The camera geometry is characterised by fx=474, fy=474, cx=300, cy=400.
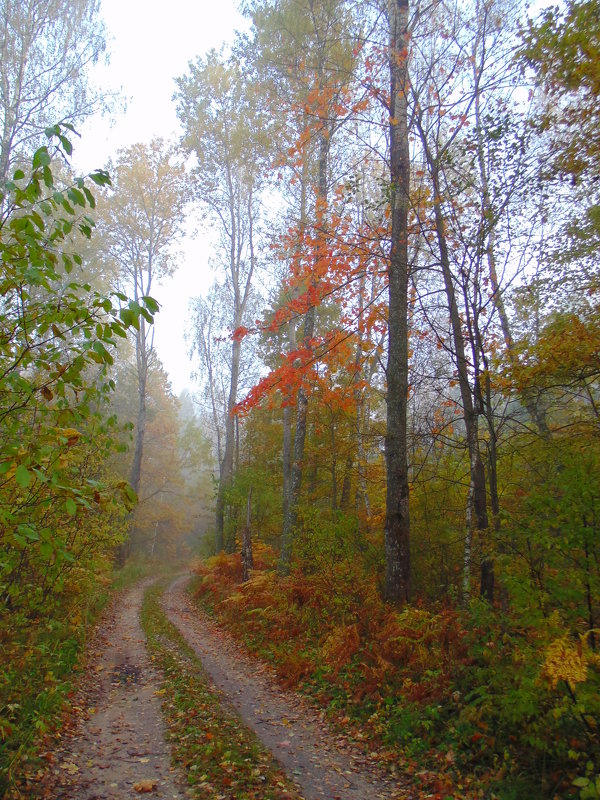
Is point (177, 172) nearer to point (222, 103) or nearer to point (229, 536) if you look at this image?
point (222, 103)

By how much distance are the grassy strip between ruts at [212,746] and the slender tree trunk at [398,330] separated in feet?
10.2

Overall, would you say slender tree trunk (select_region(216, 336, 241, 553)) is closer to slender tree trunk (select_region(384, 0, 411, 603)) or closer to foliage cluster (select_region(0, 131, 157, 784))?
foliage cluster (select_region(0, 131, 157, 784))

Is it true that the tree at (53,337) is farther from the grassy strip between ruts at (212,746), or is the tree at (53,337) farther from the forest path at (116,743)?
the grassy strip between ruts at (212,746)

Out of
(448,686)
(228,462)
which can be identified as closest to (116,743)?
(448,686)

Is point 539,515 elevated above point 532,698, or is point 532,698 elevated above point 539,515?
point 539,515

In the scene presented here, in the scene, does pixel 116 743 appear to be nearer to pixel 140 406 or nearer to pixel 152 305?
pixel 152 305

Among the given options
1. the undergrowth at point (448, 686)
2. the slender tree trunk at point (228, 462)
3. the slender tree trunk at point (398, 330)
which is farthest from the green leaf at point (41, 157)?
the slender tree trunk at point (228, 462)

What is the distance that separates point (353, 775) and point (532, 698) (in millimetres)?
1950

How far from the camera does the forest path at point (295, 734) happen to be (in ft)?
14.4

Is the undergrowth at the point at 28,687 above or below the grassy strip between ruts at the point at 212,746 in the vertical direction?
above

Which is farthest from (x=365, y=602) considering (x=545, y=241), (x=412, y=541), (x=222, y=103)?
(x=222, y=103)

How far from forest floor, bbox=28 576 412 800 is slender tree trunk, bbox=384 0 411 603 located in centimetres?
252

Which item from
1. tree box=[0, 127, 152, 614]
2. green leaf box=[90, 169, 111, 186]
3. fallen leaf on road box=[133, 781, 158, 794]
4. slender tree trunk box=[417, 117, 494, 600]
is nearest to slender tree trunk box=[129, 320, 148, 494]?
slender tree trunk box=[417, 117, 494, 600]

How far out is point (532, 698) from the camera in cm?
401
